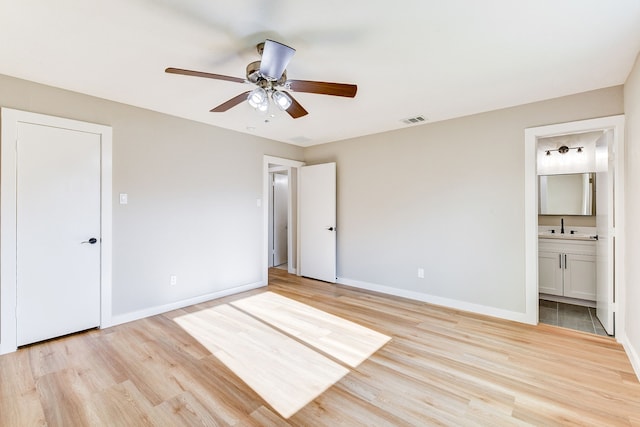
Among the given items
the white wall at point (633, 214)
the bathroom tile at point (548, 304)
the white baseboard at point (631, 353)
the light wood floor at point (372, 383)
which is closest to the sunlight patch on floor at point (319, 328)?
the light wood floor at point (372, 383)

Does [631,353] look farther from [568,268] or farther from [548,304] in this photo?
[568,268]

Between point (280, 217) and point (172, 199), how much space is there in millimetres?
3005

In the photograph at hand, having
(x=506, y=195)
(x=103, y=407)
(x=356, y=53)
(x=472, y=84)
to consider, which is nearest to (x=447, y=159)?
(x=506, y=195)

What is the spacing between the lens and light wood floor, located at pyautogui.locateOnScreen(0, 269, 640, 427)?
179 centimetres

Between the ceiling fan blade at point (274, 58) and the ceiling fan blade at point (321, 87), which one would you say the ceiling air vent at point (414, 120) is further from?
the ceiling fan blade at point (274, 58)

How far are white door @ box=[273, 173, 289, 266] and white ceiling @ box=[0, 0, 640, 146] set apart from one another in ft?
11.0

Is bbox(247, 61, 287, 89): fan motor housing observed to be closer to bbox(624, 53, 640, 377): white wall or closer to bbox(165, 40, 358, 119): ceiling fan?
bbox(165, 40, 358, 119): ceiling fan

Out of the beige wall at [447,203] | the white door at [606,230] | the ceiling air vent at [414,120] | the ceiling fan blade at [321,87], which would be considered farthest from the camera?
the ceiling air vent at [414,120]

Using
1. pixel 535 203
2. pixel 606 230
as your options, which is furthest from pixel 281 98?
pixel 606 230

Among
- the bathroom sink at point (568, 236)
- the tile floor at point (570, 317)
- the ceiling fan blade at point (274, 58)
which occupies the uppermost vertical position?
the ceiling fan blade at point (274, 58)

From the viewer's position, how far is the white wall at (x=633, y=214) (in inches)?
87.5

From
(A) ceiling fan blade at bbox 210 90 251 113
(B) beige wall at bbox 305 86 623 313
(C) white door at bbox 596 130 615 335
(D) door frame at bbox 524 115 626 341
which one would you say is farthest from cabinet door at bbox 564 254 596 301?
(A) ceiling fan blade at bbox 210 90 251 113

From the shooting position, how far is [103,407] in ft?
A: 6.15

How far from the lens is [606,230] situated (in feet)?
9.55
